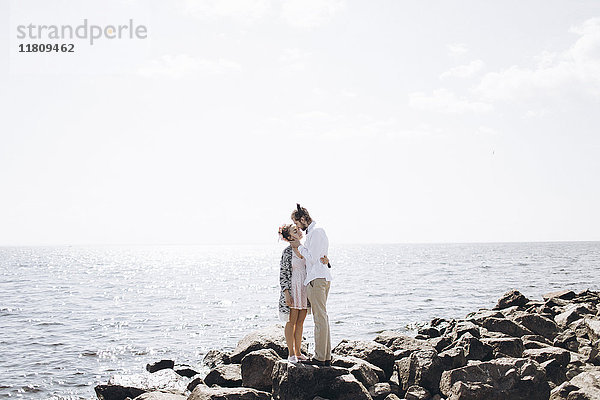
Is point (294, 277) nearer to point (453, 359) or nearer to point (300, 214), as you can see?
point (300, 214)

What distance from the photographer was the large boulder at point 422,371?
31.4 ft

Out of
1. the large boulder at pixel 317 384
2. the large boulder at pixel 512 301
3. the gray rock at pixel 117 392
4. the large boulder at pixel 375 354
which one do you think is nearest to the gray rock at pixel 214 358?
the gray rock at pixel 117 392

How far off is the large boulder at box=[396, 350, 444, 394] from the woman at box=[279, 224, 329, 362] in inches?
80.7

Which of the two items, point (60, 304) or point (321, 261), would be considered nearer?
point (321, 261)

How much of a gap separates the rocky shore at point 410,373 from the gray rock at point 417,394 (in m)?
0.02

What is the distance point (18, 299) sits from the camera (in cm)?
3581

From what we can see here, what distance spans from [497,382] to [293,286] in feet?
12.4

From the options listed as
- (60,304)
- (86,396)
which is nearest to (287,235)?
(86,396)

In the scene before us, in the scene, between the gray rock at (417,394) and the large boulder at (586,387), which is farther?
the gray rock at (417,394)

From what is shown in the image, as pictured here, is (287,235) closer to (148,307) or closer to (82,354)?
(82,354)

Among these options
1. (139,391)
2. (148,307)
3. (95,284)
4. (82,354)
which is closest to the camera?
(139,391)

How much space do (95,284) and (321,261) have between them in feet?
150

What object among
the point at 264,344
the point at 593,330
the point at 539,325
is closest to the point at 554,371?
the point at 593,330

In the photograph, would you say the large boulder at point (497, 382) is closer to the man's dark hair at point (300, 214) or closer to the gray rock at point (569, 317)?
the man's dark hair at point (300, 214)
